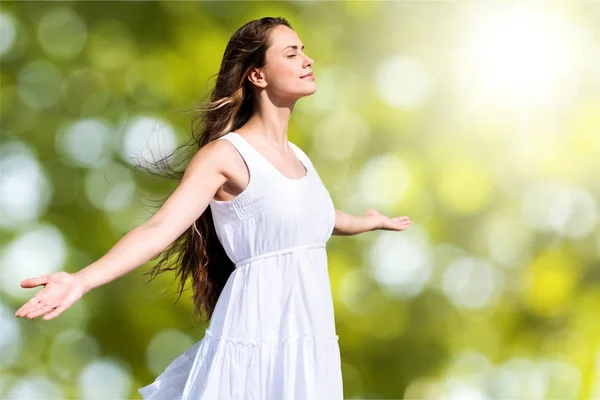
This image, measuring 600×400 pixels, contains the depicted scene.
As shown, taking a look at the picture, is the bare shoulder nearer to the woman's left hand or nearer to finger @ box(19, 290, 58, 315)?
finger @ box(19, 290, 58, 315)

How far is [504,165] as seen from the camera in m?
3.41

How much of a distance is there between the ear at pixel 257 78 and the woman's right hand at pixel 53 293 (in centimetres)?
59

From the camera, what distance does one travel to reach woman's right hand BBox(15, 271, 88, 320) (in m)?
1.31

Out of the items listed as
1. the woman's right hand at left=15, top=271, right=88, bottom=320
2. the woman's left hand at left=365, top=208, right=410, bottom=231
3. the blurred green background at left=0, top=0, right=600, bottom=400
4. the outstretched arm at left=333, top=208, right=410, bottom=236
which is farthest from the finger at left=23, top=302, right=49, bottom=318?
the blurred green background at left=0, top=0, right=600, bottom=400

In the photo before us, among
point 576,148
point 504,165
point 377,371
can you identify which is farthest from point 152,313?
point 576,148

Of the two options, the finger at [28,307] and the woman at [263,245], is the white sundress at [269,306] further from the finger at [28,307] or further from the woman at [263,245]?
the finger at [28,307]

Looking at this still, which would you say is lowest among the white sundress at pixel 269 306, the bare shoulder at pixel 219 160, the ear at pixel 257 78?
the white sundress at pixel 269 306

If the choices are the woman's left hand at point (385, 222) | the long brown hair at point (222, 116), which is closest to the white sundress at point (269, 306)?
the long brown hair at point (222, 116)

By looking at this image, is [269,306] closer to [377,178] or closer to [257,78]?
[257,78]

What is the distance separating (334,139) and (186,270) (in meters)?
1.57

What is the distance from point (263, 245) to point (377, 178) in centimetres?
174

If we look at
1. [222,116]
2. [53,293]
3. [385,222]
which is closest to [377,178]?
[385,222]

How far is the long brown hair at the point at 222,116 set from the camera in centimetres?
180

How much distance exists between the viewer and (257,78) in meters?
1.79
